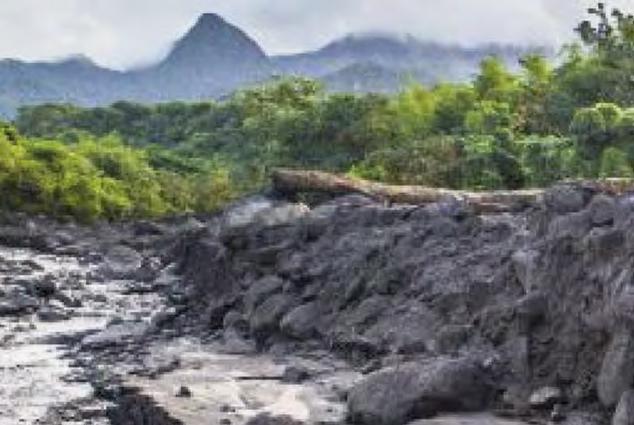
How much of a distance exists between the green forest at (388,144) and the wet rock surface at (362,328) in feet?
49.6

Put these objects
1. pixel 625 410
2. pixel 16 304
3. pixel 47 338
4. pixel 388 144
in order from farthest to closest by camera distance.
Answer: pixel 388 144
pixel 16 304
pixel 47 338
pixel 625 410

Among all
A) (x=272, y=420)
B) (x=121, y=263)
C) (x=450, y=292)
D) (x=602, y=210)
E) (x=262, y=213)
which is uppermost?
(x=602, y=210)

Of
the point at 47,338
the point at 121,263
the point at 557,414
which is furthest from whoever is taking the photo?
the point at 121,263

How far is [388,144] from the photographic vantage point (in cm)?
6719

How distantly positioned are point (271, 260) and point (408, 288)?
305 inches

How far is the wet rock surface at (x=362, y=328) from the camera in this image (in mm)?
14961

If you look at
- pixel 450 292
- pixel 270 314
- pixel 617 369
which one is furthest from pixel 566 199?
pixel 270 314

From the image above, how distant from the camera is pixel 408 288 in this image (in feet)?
73.0

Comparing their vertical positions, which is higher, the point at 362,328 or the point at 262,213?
the point at 262,213

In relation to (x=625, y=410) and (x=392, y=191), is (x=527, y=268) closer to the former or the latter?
(x=625, y=410)

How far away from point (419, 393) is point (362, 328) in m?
6.77

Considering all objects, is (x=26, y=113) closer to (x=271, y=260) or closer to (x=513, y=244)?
(x=271, y=260)

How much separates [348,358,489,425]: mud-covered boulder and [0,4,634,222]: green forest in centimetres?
2401

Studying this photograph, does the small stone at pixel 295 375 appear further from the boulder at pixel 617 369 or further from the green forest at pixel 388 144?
the green forest at pixel 388 144
